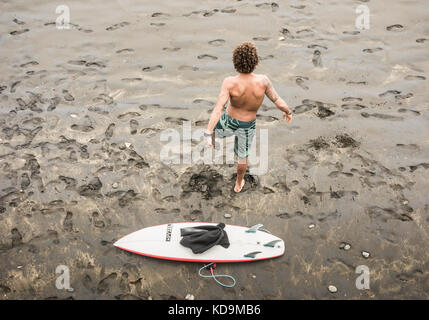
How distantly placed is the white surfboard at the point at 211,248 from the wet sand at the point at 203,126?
0.10 metres

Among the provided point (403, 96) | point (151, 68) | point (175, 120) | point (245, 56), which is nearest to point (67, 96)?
point (151, 68)

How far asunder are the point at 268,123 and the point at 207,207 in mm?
1816

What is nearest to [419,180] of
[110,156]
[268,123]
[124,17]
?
[268,123]

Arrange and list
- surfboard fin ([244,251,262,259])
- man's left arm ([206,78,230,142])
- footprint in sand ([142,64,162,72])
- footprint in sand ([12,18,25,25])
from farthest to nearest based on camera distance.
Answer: footprint in sand ([12,18,25,25]), footprint in sand ([142,64,162,72]), surfboard fin ([244,251,262,259]), man's left arm ([206,78,230,142])

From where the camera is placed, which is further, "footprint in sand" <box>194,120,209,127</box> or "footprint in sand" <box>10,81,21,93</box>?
"footprint in sand" <box>10,81,21,93</box>

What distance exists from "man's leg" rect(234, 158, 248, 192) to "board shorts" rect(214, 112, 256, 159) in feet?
0.30

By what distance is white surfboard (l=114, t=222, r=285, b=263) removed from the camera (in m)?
4.45

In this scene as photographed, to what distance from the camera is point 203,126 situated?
5.98 meters

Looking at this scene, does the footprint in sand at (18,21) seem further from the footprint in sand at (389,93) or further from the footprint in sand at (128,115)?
the footprint in sand at (389,93)

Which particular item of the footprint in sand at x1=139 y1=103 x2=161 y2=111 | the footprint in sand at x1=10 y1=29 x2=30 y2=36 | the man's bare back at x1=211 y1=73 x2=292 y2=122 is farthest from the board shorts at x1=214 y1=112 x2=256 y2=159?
the footprint in sand at x1=10 y1=29 x2=30 y2=36

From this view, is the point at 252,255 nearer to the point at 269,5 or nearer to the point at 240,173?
the point at 240,173

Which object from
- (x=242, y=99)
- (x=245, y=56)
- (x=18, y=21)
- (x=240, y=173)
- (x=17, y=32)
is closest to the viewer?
(x=245, y=56)

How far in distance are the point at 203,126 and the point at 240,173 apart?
4.51 feet

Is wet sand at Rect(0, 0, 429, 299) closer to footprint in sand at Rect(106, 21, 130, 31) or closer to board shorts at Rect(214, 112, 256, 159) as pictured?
footprint in sand at Rect(106, 21, 130, 31)
